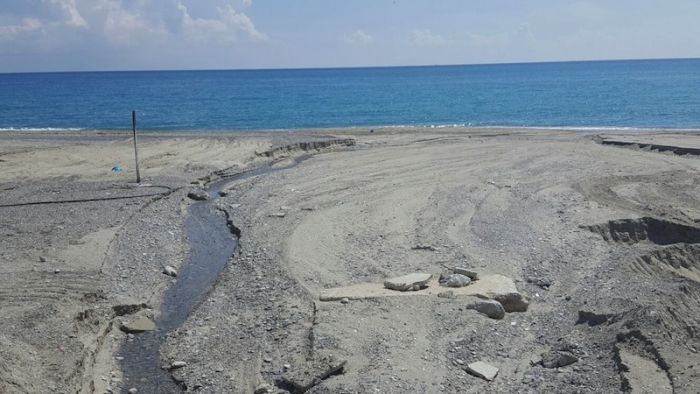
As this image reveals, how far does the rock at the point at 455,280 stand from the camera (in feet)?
45.2

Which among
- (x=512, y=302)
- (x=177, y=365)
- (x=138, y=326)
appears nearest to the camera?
(x=177, y=365)

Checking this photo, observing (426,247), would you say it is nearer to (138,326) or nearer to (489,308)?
(489,308)

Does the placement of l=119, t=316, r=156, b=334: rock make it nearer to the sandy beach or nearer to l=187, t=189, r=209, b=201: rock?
the sandy beach

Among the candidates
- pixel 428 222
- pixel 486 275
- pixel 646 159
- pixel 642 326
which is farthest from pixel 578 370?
pixel 646 159

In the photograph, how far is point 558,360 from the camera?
10.7 m

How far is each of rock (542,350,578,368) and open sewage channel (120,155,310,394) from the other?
17.2ft

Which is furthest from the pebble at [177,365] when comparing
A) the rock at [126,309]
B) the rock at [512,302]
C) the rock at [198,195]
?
the rock at [198,195]

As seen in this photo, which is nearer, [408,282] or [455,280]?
[408,282]

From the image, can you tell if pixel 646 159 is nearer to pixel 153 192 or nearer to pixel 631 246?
pixel 631 246

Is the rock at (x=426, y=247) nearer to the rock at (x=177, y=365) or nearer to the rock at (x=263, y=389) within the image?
the rock at (x=177, y=365)

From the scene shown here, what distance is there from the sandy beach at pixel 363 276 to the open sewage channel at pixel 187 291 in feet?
0.37

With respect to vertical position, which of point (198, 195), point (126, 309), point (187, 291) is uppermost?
point (198, 195)

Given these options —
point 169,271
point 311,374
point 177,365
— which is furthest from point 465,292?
point 169,271

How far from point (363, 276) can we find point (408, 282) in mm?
1487
